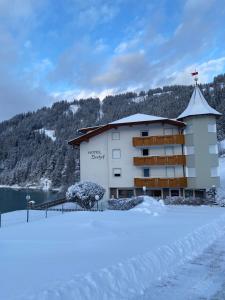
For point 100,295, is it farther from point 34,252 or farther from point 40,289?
point 34,252

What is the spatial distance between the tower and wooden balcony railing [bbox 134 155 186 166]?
32.8 inches

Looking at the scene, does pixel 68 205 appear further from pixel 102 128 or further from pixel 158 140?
pixel 158 140

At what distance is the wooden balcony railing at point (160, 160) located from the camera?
3866 cm

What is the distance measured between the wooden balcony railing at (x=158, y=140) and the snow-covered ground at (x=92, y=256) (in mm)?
21882

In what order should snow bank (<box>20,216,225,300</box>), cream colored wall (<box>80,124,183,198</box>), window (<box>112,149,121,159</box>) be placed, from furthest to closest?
window (<box>112,149,121,159</box>)
cream colored wall (<box>80,124,183,198</box>)
snow bank (<box>20,216,225,300</box>)

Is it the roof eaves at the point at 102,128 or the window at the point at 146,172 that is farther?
the window at the point at 146,172

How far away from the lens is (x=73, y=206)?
116 feet

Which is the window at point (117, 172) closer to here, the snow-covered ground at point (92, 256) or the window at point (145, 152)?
the window at point (145, 152)

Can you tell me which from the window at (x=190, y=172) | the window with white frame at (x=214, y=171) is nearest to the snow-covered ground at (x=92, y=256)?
the window with white frame at (x=214, y=171)

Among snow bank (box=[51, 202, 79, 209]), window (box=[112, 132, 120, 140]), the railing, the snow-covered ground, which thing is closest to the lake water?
the railing

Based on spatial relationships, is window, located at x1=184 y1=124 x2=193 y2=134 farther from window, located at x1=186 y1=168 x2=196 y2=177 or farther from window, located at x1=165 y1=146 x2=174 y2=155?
window, located at x1=186 y1=168 x2=196 y2=177

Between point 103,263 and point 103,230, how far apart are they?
6056 millimetres

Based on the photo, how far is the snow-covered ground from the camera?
7521 millimetres

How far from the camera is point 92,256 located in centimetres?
1030
